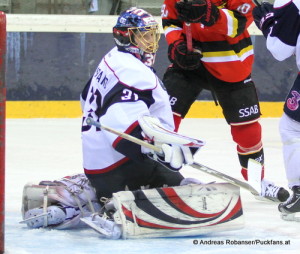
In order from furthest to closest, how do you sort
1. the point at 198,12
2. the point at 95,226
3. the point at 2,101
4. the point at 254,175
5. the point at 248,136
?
the point at 248,136, the point at 198,12, the point at 254,175, the point at 95,226, the point at 2,101

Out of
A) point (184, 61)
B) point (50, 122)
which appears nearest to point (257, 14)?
point (184, 61)

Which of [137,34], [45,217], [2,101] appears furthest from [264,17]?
[2,101]

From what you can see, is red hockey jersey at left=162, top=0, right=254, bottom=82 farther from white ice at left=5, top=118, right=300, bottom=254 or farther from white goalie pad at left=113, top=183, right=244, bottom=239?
white goalie pad at left=113, top=183, right=244, bottom=239

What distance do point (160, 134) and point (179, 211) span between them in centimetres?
27

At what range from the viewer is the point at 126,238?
2.67 meters

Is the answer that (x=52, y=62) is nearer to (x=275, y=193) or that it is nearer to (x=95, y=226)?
(x=275, y=193)

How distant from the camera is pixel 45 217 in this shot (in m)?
2.82

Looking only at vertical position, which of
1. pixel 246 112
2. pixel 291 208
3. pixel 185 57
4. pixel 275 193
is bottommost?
pixel 275 193

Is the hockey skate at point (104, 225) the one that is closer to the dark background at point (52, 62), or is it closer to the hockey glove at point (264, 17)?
the hockey glove at point (264, 17)

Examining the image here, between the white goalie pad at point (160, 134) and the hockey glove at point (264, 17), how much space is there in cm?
69

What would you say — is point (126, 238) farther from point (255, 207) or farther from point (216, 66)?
point (216, 66)

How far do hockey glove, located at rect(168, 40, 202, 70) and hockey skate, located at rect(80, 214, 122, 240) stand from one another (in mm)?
1026

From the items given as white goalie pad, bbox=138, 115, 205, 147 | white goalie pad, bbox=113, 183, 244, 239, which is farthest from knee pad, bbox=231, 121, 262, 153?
white goalie pad, bbox=138, 115, 205, 147

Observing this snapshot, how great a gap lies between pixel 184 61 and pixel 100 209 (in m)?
0.90
